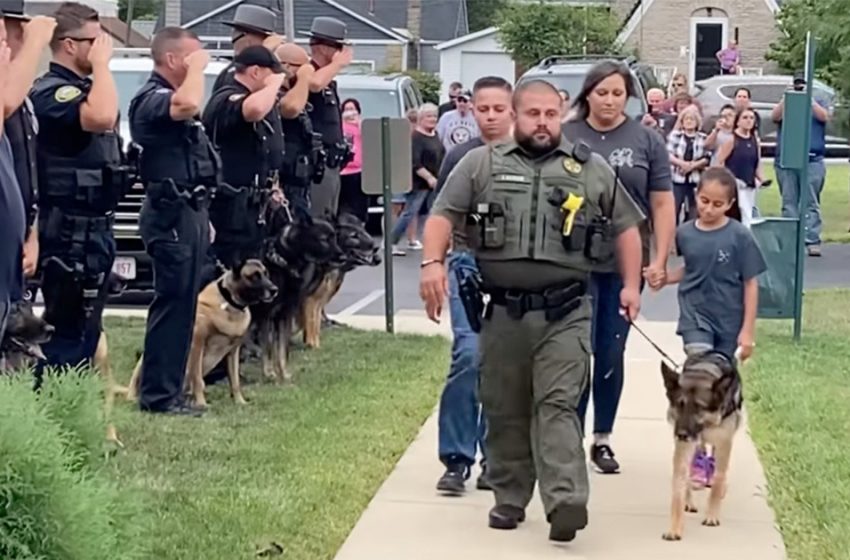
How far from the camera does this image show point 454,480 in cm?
715

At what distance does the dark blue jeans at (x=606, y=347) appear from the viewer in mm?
7230

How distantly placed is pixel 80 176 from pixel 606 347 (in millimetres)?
2597

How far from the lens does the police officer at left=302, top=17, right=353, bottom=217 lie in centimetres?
1074

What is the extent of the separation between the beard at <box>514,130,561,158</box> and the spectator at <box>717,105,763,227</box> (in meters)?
11.4

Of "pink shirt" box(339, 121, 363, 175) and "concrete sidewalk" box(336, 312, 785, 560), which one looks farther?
"pink shirt" box(339, 121, 363, 175)

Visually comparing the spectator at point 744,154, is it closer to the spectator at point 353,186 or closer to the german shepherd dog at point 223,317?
the spectator at point 353,186

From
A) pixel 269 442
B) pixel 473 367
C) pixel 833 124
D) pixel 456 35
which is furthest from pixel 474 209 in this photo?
pixel 456 35

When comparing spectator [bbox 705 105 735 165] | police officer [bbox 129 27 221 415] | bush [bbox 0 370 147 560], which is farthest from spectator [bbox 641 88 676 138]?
bush [bbox 0 370 147 560]

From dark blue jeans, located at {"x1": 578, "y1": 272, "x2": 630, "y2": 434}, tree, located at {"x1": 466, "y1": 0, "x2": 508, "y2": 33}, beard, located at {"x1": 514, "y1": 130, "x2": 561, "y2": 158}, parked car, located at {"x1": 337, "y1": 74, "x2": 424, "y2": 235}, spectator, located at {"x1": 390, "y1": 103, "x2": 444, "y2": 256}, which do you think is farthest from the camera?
tree, located at {"x1": 466, "y1": 0, "x2": 508, "y2": 33}

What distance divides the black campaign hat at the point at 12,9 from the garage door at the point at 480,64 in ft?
165

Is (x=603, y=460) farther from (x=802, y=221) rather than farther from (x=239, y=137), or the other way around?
(x=802, y=221)

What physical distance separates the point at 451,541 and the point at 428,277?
1095mm

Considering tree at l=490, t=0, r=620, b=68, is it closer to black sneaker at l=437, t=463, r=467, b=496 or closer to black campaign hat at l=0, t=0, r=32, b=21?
black sneaker at l=437, t=463, r=467, b=496

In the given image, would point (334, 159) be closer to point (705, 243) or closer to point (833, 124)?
point (705, 243)
